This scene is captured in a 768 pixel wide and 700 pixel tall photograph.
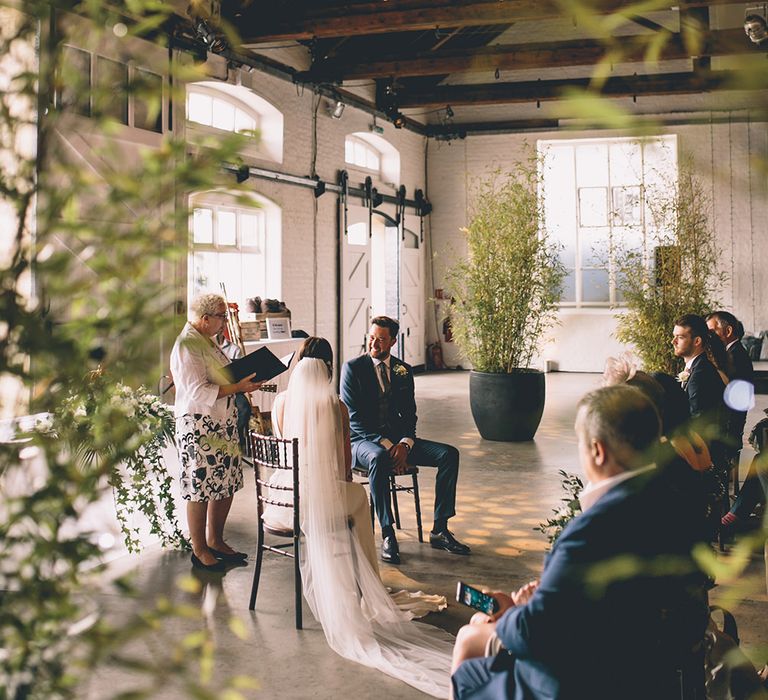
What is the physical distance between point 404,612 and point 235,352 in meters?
3.85

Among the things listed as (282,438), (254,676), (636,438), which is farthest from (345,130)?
(636,438)

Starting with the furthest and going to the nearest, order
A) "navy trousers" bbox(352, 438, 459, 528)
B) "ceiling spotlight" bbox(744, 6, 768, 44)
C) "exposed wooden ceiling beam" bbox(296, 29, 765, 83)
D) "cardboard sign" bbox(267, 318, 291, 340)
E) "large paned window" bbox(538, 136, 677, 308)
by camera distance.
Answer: "large paned window" bbox(538, 136, 677, 308) → "exposed wooden ceiling beam" bbox(296, 29, 765, 83) → "cardboard sign" bbox(267, 318, 291, 340) → "ceiling spotlight" bbox(744, 6, 768, 44) → "navy trousers" bbox(352, 438, 459, 528)

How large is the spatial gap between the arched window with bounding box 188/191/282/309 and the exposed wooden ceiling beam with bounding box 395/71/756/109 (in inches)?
151

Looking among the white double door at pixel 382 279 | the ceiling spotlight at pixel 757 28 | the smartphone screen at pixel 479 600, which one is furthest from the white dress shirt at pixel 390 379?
the white double door at pixel 382 279

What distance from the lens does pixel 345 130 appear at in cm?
1206

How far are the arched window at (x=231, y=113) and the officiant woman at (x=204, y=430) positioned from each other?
4.46m

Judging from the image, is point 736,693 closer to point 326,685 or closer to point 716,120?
point 326,685

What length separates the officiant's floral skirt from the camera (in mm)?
4648

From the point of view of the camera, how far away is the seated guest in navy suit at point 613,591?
203 cm

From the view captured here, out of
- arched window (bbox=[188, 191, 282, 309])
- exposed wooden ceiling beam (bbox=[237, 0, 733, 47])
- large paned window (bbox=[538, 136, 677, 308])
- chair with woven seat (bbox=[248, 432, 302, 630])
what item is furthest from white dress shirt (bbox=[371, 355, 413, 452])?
large paned window (bbox=[538, 136, 677, 308])

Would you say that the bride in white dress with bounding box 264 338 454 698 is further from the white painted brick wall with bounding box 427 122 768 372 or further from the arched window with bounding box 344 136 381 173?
the white painted brick wall with bounding box 427 122 768 372

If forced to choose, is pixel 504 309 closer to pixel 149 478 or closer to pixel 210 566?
pixel 149 478

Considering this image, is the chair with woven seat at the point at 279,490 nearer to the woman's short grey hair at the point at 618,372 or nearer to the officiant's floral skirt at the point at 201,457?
the officiant's floral skirt at the point at 201,457

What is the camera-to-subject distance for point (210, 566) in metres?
4.75
